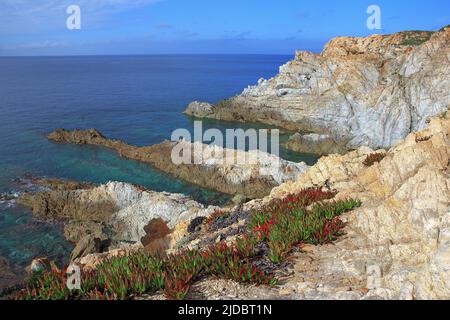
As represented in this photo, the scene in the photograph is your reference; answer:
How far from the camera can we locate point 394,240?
1130cm

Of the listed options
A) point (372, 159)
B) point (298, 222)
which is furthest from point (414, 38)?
point (298, 222)

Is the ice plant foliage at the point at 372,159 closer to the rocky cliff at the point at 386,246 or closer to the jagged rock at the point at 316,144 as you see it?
the rocky cliff at the point at 386,246

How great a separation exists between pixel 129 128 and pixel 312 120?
2767cm

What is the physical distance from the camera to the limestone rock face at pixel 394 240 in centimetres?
854

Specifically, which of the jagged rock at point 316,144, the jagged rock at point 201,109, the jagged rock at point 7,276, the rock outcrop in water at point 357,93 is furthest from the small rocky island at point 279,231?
the jagged rock at point 201,109

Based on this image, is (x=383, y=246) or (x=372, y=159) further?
(x=372, y=159)

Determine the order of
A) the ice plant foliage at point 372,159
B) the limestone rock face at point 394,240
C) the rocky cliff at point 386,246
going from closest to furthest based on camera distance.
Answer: the limestone rock face at point 394,240 → the rocky cliff at point 386,246 → the ice plant foliage at point 372,159

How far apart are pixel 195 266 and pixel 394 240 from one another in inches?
208

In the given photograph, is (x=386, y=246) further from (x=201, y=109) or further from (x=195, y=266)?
(x=201, y=109)

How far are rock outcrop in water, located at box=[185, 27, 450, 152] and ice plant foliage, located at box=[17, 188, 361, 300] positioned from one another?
4128 centimetres

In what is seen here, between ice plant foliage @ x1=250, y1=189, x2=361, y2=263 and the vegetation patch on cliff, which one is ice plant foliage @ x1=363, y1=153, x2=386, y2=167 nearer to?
ice plant foliage @ x1=250, y1=189, x2=361, y2=263

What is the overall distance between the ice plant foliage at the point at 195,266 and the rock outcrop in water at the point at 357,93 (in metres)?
41.3

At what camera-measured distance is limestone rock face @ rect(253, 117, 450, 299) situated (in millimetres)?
8539

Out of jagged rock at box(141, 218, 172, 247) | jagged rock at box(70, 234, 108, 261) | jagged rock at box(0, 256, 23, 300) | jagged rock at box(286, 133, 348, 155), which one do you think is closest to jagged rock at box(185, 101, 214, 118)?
jagged rock at box(286, 133, 348, 155)
